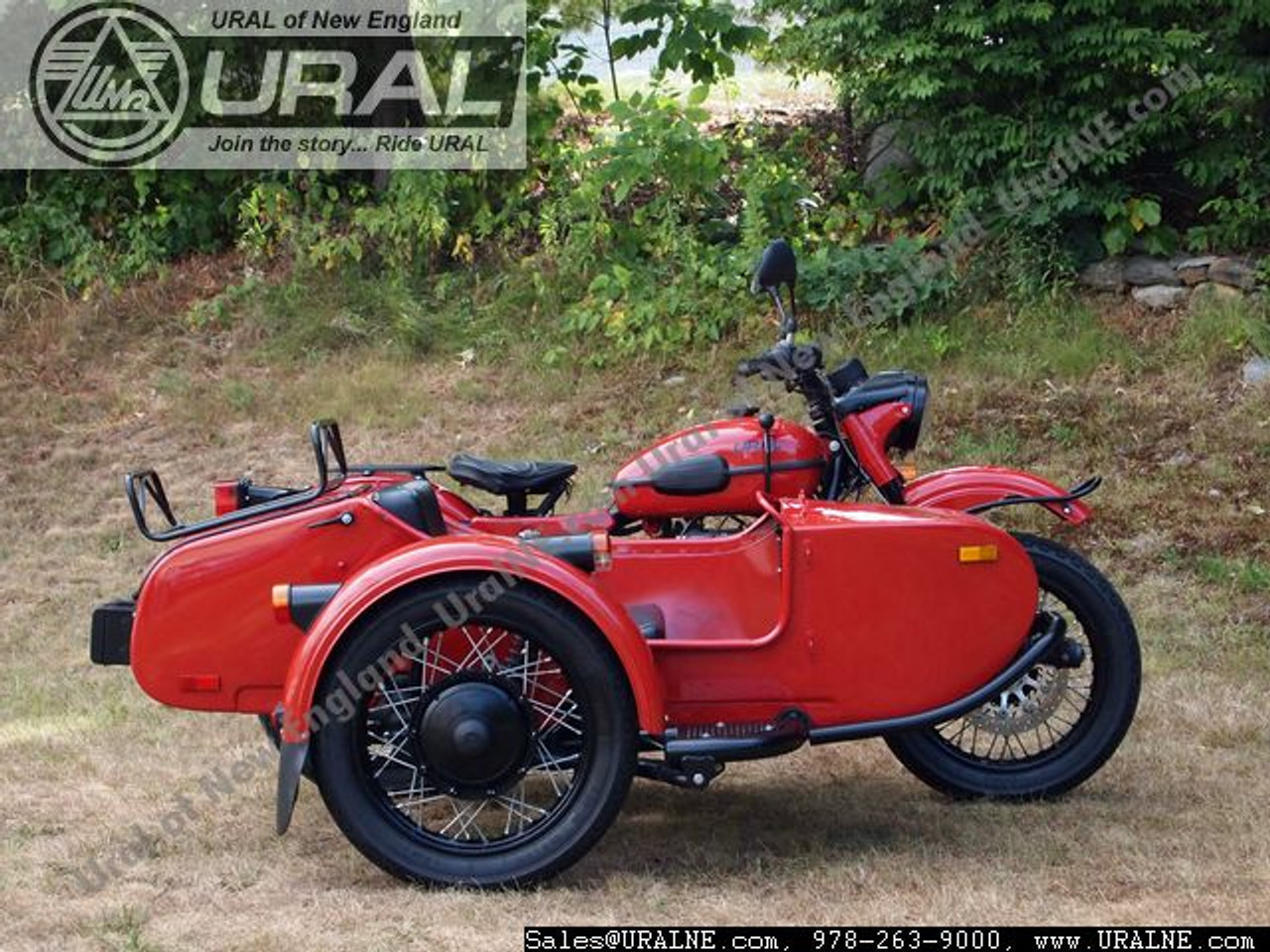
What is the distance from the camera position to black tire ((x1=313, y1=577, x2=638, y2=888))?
459 centimetres

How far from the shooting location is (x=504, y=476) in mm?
5379

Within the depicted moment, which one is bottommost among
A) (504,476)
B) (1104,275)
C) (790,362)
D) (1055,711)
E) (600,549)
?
(1055,711)

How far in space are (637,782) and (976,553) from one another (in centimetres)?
141

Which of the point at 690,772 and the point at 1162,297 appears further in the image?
the point at 1162,297

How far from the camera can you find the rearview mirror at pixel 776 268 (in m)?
5.11

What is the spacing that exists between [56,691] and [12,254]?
4.88 m

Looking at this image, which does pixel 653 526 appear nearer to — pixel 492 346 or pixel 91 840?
pixel 91 840

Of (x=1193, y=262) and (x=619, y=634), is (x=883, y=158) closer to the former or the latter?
(x=1193, y=262)

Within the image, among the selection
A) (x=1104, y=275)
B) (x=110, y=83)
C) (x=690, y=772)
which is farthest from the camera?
(x=110, y=83)

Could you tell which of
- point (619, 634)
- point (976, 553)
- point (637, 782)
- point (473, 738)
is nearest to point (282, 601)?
point (473, 738)

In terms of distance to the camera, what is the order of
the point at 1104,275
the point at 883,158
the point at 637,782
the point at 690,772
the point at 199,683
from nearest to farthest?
the point at 690,772 < the point at 199,683 < the point at 637,782 < the point at 1104,275 < the point at 883,158

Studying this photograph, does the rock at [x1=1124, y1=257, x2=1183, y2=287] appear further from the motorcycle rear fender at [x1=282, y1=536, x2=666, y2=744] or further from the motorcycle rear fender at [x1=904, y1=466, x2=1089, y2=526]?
the motorcycle rear fender at [x1=282, y1=536, x2=666, y2=744]

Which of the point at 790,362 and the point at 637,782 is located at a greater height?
the point at 790,362

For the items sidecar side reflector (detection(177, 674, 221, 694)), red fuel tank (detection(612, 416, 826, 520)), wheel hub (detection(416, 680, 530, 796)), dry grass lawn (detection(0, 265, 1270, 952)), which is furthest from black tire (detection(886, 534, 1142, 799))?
sidecar side reflector (detection(177, 674, 221, 694))
